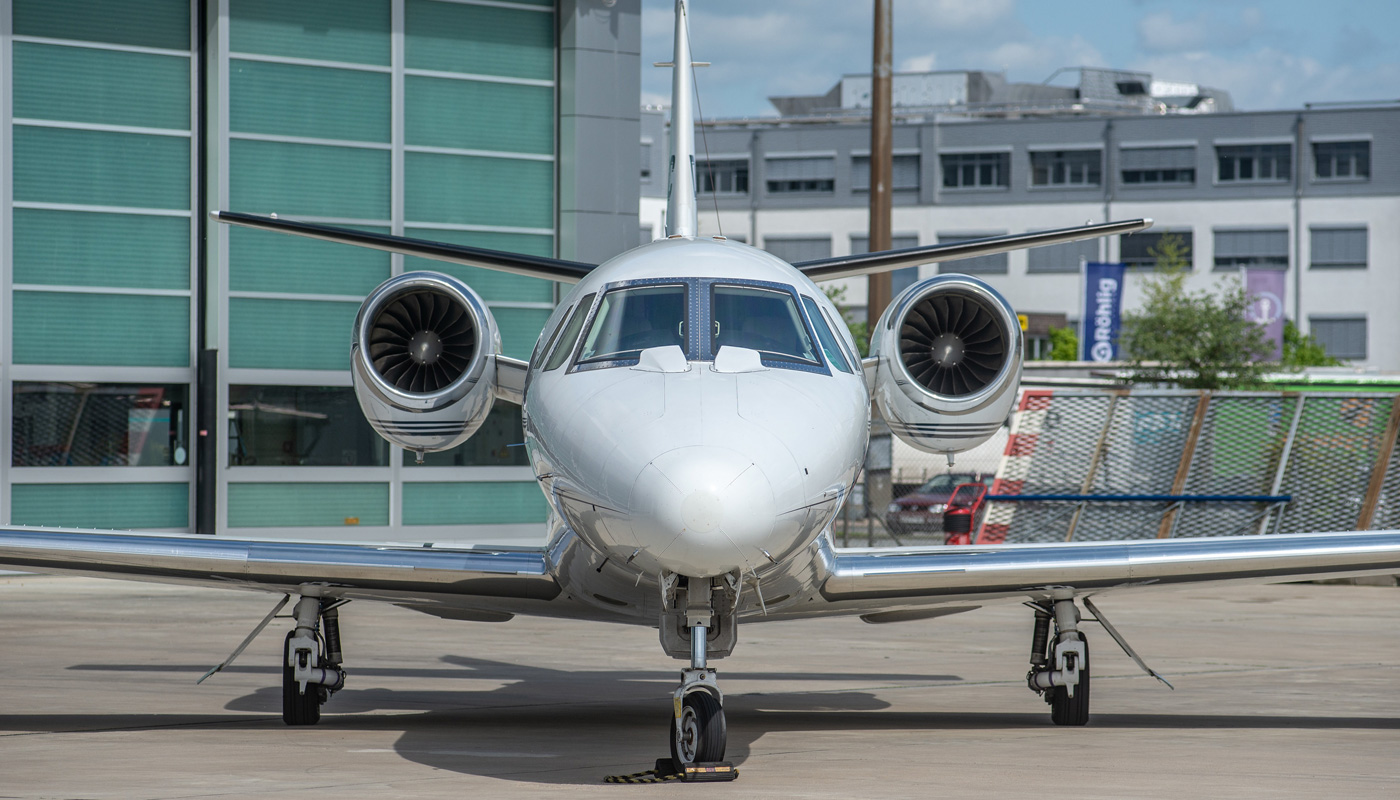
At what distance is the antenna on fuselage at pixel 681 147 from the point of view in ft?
34.1

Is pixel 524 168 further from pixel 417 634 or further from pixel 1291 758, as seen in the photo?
pixel 1291 758

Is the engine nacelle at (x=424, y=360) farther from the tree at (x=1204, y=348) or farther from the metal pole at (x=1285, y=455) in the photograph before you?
the tree at (x=1204, y=348)

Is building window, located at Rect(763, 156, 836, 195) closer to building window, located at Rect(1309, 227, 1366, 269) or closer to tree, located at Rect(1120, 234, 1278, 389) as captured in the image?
building window, located at Rect(1309, 227, 1366, 269)

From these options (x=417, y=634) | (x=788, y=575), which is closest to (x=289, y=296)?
(x=417, y=634)

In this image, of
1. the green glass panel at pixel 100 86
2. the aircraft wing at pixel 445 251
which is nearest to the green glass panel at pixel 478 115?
the green glass panel at pixel 100 86

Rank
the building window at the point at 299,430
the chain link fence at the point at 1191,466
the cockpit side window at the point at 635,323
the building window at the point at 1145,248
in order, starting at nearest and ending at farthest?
the cockpit side window at the point at 635,323, the chain link fence at the point at 1191,466, the building window at the point at 299,430, the building window at the point at 1145,248

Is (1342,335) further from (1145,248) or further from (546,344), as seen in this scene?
(546,344)

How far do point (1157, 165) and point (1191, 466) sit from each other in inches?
2129

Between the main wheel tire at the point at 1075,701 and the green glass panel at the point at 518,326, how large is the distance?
14.9 m

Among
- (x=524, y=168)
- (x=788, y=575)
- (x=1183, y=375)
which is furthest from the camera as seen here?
(x=1183, y=375)

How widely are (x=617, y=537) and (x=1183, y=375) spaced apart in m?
34.6

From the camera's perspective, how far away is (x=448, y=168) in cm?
2267

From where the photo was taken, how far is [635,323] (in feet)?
23.6

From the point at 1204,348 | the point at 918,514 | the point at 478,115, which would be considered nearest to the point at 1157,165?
the point at 1204,348
